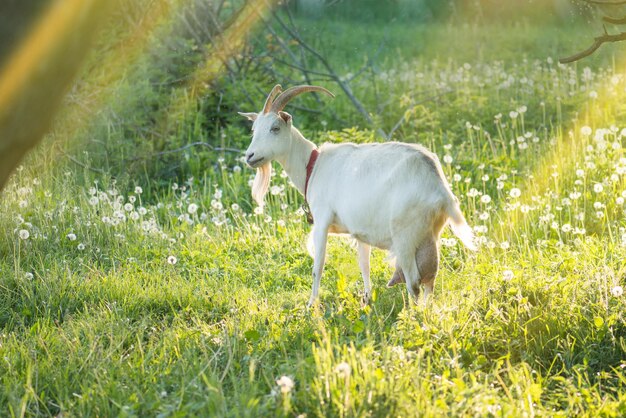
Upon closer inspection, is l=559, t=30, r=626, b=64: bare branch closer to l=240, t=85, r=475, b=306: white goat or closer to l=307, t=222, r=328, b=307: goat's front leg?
l=240, t=85, r=475, b=306: white goat

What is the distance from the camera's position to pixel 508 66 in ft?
44.7

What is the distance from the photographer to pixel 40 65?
2.80m

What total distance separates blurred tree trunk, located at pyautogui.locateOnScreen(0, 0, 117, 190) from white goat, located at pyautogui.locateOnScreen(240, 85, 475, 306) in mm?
2362

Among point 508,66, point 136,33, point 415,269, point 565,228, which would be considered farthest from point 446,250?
point 508,66

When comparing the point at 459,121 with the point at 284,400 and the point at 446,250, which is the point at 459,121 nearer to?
the point at 446,250

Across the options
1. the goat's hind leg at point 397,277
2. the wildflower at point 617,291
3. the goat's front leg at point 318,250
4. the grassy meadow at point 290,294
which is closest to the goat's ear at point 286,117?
the goat's front leg at point 318,250

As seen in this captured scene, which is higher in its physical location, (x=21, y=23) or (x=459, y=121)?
(x=21, y=23)

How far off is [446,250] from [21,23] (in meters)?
4.37

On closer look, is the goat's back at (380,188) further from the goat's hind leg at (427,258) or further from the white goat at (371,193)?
the goat's hind leg at (427,258)

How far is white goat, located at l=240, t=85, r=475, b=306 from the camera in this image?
478 centimetres

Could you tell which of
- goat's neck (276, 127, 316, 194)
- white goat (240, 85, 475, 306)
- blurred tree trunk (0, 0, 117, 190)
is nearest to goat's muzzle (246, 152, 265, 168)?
white goat (240, 85, 475, 306)

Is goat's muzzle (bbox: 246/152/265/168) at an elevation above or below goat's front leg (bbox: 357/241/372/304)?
above

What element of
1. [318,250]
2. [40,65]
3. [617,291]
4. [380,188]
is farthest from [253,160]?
[40,65]

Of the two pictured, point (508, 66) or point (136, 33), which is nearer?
point (136, 33)
